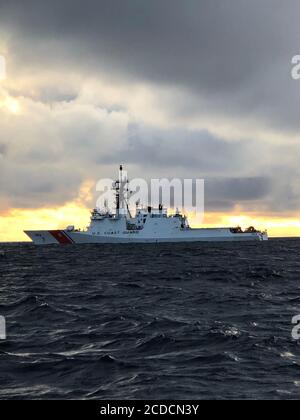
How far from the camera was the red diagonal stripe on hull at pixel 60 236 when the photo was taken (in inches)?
3664

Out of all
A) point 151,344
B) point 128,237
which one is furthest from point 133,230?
point 151,344

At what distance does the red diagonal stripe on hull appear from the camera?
9307 centimetres

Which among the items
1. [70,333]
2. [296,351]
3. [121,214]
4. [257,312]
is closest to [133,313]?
[70,333]

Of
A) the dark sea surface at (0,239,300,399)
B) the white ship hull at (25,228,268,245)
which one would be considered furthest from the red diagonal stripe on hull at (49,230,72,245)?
the dark sea surface at (0,239,300,399)

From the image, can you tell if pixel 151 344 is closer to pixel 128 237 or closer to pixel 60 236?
pixel 128 237

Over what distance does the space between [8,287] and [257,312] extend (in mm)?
13714

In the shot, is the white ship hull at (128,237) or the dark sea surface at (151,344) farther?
the white ship hull at (128,237)

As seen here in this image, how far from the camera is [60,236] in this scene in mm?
93812

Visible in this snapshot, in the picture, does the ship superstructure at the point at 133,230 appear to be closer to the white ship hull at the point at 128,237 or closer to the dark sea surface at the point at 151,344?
the white ship hull at the point at 128,237

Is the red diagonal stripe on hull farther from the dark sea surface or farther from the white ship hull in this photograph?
the dark sea surface

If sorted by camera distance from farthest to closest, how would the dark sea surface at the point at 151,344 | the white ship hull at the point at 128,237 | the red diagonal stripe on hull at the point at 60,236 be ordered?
the red diagonal stripe on hull at the point at 60,236 < the white ship hull at the point at 128,237 < the dark sea surface at the point at 151,344

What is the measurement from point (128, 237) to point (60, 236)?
1472 centimetres

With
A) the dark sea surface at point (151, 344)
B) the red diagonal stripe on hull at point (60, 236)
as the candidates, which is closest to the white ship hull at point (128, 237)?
the red diagonal stripe on hull at point (60, 236)

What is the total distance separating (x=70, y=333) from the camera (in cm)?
1225
